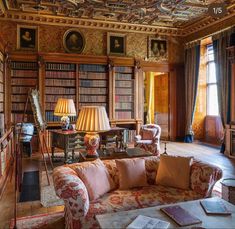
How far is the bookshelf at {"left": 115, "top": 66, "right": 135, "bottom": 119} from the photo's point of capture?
7.43m

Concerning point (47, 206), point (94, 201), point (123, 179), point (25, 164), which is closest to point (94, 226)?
point (94, 201)

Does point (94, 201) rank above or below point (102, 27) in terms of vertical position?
below

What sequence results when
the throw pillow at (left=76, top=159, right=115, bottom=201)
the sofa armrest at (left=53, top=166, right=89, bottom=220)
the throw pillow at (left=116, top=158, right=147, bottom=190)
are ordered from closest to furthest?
the sofa armrest at (left=53, top=166, right=89, bottom=220)
the throw pillow at (left=76, top=159, right=115, bottom=201)
the throw pillow at (left=116, top=158, right=147, bottom=190)

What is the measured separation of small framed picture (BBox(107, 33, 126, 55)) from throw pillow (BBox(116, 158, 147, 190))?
5.15m

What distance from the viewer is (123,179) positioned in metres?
2.75

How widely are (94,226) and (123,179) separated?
0.75 metres

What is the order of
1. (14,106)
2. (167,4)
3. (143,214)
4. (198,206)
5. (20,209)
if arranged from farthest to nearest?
(14,106) < (167,4) < (20,209) < (198,206) < (143,214)

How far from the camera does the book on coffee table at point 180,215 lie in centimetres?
183

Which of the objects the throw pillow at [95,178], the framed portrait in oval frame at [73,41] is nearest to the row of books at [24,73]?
the framed portrait in oval frame at [73,41]

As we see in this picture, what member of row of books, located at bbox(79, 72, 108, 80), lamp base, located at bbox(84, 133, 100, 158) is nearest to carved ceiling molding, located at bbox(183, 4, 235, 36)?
row of books, located at bbox(79, 72, 108, 80)

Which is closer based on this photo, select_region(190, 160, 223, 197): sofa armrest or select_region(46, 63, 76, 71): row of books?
select_region(190, 160, 223, 197): sofa armrest

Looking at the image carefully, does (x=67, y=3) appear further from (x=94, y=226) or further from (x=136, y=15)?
(x=94, y=226)

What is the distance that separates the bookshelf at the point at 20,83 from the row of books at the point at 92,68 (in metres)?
1.23

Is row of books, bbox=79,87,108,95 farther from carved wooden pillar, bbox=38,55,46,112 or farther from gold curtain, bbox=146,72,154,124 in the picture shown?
gold curtain, bbox=146,72,154,124
